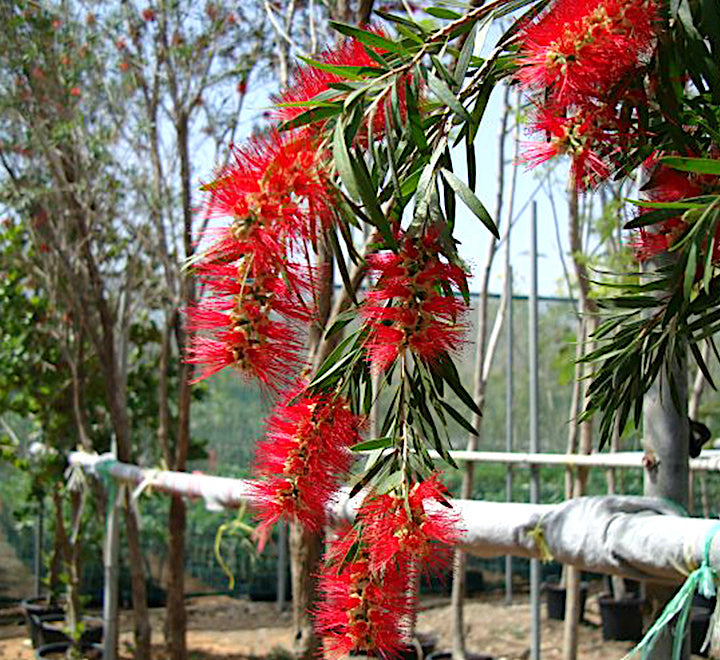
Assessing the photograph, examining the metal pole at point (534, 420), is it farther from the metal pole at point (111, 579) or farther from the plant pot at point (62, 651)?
the plant pot at point (62, 651)

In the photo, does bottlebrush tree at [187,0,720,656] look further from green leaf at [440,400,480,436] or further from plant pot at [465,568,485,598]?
plant pot at [465,568,485,598]

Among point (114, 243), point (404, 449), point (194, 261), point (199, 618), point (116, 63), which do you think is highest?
point (116, 63)

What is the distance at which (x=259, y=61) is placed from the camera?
11.4 feet

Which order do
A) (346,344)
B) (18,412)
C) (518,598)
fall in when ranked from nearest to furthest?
(346,344), (18,412), (518,598)

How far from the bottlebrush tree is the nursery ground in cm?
333

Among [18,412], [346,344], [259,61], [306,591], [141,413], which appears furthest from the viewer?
[141,413]

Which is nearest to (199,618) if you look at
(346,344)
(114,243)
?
(114,243)

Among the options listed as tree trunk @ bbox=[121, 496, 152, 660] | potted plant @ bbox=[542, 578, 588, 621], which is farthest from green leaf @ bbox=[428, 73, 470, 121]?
potted plant @ bbox=[542, 578, 588, 621]

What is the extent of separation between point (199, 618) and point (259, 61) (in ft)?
9.17

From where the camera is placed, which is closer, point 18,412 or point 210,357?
point 210,357

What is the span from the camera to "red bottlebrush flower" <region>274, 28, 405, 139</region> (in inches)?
24.7

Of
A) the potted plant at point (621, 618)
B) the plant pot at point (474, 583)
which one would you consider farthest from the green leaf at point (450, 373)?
the plant pot at point (474, 583)

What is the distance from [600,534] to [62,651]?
335 centimetres

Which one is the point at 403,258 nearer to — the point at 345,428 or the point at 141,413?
the point at 345,428
